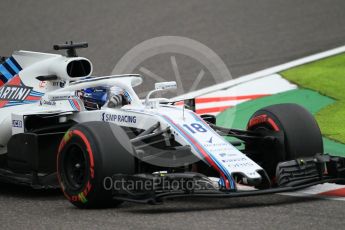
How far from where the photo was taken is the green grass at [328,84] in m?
10.6

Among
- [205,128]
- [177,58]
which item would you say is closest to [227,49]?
[177,58]

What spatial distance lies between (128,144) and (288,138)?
1.62m

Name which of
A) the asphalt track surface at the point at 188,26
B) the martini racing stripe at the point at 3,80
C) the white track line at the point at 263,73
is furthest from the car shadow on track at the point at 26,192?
the white track line at the point at 263,73

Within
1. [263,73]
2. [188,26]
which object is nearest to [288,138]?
[263,73]

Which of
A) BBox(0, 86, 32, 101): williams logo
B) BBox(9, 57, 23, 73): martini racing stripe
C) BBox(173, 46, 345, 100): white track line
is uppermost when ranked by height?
BBox(173, 46, 345, 100): white track line

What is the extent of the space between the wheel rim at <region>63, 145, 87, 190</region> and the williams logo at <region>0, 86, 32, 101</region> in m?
1.69

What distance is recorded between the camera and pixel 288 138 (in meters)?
8.09

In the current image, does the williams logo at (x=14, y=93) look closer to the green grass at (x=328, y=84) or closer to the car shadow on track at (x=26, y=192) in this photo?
the car shadow on track at (x=26, y=192)

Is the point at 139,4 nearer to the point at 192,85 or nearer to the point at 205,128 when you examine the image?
the point at 192,85

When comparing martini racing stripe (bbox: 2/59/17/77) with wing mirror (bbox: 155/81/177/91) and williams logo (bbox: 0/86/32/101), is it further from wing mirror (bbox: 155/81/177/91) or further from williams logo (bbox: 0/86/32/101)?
wing mirror (bbox: 155/81/177/91)

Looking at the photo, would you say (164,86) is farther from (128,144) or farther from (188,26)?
(188,26)

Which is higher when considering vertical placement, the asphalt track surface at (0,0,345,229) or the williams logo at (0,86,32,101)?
the asphalt track surface at (0,0,345,229)

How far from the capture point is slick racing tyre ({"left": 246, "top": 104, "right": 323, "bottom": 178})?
26.5 feet

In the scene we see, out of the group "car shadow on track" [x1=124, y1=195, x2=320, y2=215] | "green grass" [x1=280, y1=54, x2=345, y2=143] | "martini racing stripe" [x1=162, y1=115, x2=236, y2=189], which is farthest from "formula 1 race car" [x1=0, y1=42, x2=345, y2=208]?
"green grass" [x1=280, y1=54, x2=345, y2=143]
